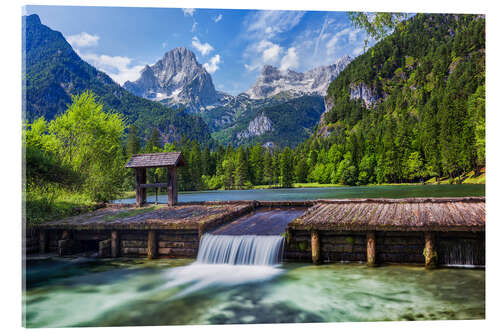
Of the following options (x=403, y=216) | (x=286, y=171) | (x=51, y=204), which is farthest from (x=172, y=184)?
(x=286, y=171)

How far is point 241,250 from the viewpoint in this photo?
7238mm

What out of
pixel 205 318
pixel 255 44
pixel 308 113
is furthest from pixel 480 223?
pixel 308 113

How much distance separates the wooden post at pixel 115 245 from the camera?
26.7 feet

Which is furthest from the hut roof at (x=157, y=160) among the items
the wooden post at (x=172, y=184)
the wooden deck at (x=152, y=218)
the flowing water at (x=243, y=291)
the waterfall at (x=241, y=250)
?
the flowing water at (x=243, y=291)

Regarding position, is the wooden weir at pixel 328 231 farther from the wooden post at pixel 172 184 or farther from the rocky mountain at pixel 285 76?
the rocky mountain at pixel 285 76

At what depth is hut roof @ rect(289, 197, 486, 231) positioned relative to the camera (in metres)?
5.98

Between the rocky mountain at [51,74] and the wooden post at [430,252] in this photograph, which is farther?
the wooden post at [430,252]

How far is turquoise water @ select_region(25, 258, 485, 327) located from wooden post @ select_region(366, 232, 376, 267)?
0.17 metres

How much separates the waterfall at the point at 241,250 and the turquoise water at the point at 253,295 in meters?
0.31

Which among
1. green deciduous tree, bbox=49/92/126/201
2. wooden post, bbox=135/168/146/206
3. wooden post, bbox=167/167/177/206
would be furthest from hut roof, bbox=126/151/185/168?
green deciduous tree, bbox=49/92/126/201

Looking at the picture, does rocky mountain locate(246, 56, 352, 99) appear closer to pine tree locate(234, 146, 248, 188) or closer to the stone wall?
the stone wall

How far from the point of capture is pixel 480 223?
5.76 meters
